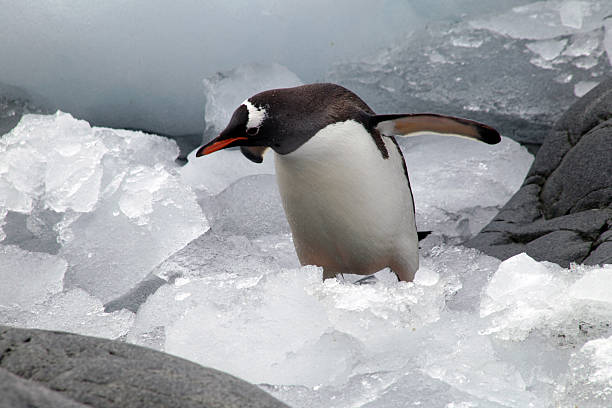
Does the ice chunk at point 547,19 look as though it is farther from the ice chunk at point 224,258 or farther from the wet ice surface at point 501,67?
the ice chunk at point 224,258

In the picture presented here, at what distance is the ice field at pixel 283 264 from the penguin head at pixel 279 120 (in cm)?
30

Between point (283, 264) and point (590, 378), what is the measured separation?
127 centimetres

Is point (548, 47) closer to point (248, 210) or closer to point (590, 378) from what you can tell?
point (248, 210)

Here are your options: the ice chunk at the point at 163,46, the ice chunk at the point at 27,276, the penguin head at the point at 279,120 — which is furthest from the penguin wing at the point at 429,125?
the ice chunk at the point at 163,46

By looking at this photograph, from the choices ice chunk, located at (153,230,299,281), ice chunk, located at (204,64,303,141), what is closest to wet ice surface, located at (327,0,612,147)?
ice chunk, located at (204,64,303,141)

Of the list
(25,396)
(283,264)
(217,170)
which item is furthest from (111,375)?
(217,170)

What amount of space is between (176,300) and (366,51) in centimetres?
176

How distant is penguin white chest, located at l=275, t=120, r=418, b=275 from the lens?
5.65ft

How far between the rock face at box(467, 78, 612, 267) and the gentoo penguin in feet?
1.19

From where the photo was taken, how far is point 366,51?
298cm

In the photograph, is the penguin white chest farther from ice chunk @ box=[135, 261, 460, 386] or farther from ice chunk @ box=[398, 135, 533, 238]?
ice chunk @ box=[398, 135, 533, 238]

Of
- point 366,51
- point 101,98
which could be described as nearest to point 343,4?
point 366,51

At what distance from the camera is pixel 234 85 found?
279cm

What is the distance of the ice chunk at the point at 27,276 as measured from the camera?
5.95 feet
